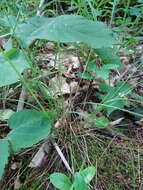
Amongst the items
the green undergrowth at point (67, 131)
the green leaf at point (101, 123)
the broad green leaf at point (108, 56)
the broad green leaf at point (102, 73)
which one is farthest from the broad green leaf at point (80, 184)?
the broad green leaf at point (108, 56)

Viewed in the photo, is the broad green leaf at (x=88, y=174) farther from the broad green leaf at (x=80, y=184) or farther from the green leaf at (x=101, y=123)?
the green leaf at (x=101, y=123)

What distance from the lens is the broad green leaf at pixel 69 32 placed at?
742 mm

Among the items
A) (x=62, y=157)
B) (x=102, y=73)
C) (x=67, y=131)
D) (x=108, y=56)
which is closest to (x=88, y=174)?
(x=62, y=157)

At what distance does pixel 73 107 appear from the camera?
93 cm

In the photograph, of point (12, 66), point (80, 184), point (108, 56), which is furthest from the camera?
point (108, 56)

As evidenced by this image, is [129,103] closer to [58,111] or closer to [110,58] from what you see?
[110,58]

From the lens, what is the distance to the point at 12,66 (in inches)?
25.3

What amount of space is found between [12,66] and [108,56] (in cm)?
46

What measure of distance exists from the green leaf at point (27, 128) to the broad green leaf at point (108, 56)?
39cm

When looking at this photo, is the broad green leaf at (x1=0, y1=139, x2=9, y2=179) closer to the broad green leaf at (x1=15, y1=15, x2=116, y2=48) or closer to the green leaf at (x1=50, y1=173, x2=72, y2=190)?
the green leaf at (x1=50, y1=173, x2=72, y2=190)

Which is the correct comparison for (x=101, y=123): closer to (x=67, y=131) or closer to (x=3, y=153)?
(x=67, y=131)

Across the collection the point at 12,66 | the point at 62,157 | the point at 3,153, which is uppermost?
the point at 12,66

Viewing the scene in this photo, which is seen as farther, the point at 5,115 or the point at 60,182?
the point at 5,115

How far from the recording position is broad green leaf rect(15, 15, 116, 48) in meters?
0.74
